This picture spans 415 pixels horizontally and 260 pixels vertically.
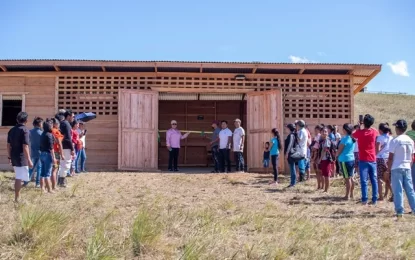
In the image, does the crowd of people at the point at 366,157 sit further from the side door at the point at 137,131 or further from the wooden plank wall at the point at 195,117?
the wooden plank wall at the point at 195,117

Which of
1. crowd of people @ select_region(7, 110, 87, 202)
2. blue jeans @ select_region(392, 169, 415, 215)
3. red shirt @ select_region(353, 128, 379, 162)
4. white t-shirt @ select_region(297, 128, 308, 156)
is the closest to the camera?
blue jeans @ select_region(392, 169, 415, 215)

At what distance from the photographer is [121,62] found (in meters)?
12.9

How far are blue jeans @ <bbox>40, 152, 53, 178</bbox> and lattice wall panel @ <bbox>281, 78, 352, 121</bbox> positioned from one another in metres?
7.54

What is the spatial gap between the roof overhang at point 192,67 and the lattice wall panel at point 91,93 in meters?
0.30

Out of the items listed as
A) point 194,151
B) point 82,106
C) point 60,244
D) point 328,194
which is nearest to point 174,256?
point 60,244

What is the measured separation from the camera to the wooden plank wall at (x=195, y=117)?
674 inches

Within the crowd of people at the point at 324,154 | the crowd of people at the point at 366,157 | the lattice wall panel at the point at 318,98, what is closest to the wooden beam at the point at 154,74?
the lattice wall panel at the point at 318,98

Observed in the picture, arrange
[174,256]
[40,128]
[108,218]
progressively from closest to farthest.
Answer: [174,256]
[108,218]
[40,128]

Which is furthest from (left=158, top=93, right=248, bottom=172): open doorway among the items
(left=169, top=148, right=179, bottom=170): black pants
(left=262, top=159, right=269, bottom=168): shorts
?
(left=262, top=159, right=269, bottom=168): shorts

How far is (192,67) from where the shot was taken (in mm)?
13156

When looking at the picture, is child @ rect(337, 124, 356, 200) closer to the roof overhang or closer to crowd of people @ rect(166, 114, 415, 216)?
crowd of people @ rect(166, 114, 415, 216)

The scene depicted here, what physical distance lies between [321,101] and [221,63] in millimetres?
3277

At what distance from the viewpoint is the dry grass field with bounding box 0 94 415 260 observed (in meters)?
4.52

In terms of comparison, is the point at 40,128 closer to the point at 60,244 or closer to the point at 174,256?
the point at 60,244
